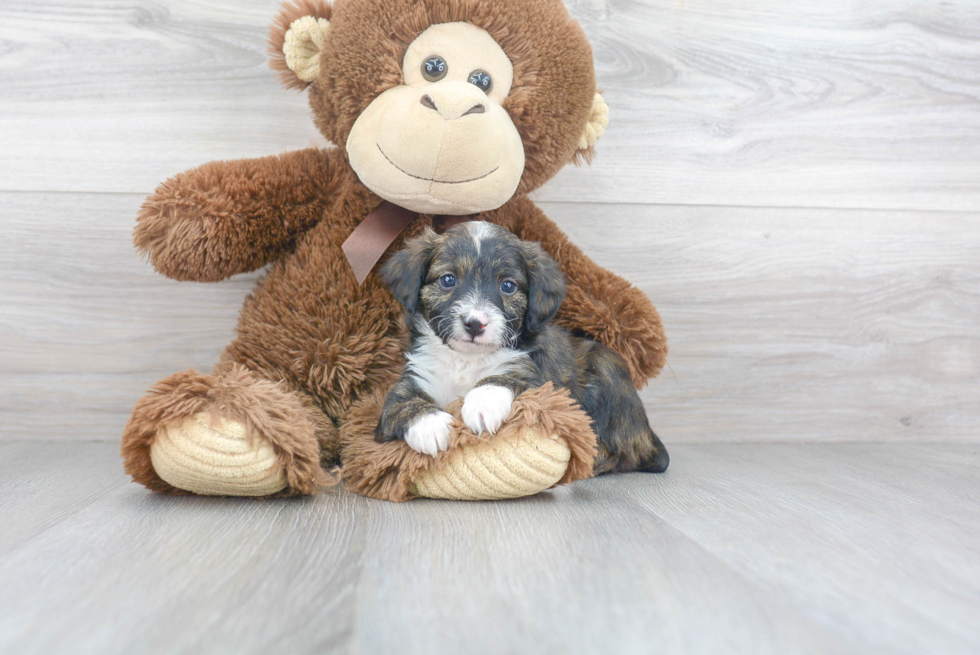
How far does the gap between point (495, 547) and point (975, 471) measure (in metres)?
1.42

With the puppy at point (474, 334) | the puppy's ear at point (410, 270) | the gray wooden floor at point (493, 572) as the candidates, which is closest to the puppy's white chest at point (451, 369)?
the puppy at point (474, 334)

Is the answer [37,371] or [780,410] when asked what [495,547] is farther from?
[37,371]

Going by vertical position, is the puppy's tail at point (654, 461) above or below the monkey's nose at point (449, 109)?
below

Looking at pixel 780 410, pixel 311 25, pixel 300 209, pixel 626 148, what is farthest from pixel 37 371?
pixel 780 410

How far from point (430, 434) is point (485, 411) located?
0.35ft

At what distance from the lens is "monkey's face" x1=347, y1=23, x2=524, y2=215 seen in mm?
1419

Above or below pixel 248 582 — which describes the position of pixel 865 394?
below

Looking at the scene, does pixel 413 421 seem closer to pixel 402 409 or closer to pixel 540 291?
pixel 402 409

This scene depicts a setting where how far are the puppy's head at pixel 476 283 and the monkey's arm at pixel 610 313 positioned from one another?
199mm

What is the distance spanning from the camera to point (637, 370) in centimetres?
166

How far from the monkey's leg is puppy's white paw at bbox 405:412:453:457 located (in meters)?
0.19

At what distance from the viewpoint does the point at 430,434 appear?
4.31ft

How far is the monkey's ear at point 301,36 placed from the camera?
160 centimetres

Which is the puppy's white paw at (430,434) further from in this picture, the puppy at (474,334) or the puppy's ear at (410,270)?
the puppy's ear at (410,270)
